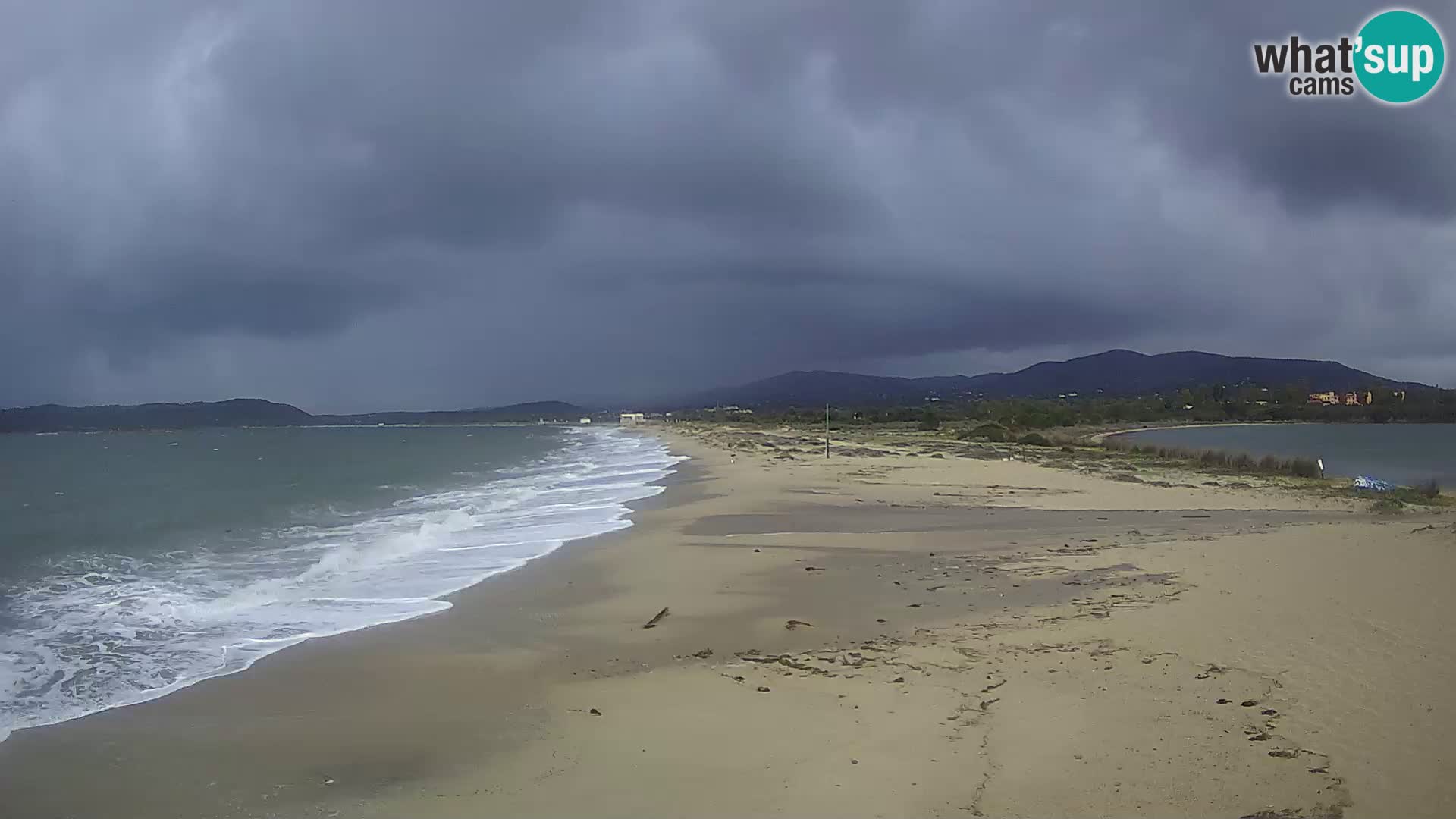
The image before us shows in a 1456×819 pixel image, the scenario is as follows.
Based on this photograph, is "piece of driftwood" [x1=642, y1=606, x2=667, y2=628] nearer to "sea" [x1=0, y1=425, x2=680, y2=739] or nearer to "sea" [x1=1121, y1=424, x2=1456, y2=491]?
"sea" [x1=0, y1=425, x2=680, y2=739]

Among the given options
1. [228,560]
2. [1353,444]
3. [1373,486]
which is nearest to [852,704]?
[228,560]

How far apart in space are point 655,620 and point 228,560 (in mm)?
10807

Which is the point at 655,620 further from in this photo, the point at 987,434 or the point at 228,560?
the point at 987,434

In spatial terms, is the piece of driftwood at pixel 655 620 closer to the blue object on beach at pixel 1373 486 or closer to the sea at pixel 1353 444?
the blue object on beach at pixel 1373 486

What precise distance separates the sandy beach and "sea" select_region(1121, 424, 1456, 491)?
88.1ft

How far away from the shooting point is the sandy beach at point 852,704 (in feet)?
16.4

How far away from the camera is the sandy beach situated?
5.01 meters

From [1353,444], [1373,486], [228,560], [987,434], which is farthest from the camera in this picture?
[1353,444]

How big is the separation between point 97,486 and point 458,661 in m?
37.6

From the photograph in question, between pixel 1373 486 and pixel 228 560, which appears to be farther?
pixel 1373 486

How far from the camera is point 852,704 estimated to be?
21.4 ft

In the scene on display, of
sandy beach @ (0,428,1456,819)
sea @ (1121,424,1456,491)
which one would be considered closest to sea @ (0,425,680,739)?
sandy beach @ (0,428,1456,819)

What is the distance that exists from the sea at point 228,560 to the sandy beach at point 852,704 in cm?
100

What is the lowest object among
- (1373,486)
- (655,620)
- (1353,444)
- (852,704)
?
(1353,444)
